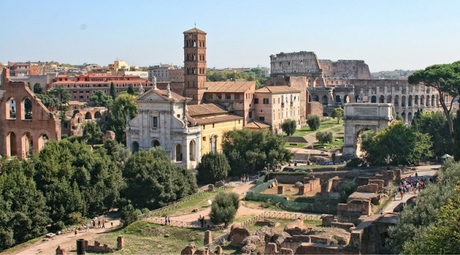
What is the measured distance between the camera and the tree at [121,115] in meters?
69.6

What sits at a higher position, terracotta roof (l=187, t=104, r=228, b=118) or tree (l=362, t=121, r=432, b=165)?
terracotta roof (l=187, t=104, r=228, b=118)

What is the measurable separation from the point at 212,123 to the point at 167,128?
5.16 m

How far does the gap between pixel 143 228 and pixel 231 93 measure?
3084 centimetres

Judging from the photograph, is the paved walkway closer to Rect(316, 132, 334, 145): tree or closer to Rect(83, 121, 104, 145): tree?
Rect(316, 132, 334, 145): tree

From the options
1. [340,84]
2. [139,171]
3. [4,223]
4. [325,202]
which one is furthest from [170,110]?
[340,84]

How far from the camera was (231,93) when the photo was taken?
63.4 meters

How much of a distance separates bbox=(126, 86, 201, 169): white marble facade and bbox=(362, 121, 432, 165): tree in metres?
16.3

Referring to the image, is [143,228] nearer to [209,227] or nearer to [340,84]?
[209,227]

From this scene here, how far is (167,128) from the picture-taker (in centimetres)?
5303

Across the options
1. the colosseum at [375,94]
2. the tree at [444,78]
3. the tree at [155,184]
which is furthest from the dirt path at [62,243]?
the colosseum at [375,94]

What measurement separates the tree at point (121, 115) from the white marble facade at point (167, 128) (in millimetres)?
12364

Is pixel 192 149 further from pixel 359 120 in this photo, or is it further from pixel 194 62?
pixel 359 120

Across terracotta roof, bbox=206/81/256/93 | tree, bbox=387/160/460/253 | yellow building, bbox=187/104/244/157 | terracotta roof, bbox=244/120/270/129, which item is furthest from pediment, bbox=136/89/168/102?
tree, bbox=387/160/460/253

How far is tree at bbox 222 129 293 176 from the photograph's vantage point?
50812 mm
